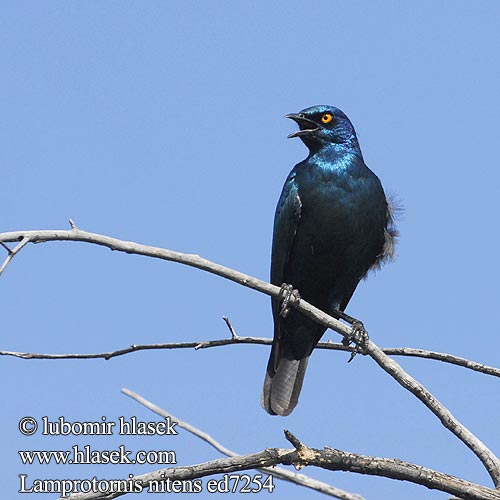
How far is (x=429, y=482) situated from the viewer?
4.46m

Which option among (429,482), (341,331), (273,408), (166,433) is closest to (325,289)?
(273,408)

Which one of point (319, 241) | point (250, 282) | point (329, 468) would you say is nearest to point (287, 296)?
point (319, 241)

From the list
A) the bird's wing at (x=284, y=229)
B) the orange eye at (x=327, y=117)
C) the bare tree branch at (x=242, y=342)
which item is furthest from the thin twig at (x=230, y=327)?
the orange eye at (x=327, y=117)

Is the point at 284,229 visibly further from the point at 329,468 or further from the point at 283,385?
the point at 329,468

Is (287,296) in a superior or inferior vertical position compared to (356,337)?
superior

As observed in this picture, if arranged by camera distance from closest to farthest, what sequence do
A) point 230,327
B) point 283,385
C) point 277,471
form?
1. point 277,471
2. point 230,327
3. point 283,385

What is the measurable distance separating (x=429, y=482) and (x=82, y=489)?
5.55ft

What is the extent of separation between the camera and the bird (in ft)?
23.7

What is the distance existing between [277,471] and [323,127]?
4024 mm

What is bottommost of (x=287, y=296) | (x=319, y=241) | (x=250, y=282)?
(x=250, y=282)

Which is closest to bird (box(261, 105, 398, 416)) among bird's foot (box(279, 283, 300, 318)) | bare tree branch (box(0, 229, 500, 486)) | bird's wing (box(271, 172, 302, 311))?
bird's wing (box(271, 172, 302, 311))

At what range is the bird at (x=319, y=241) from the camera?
23.7 feet

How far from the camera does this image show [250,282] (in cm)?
502

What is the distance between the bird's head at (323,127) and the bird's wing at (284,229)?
48cm
